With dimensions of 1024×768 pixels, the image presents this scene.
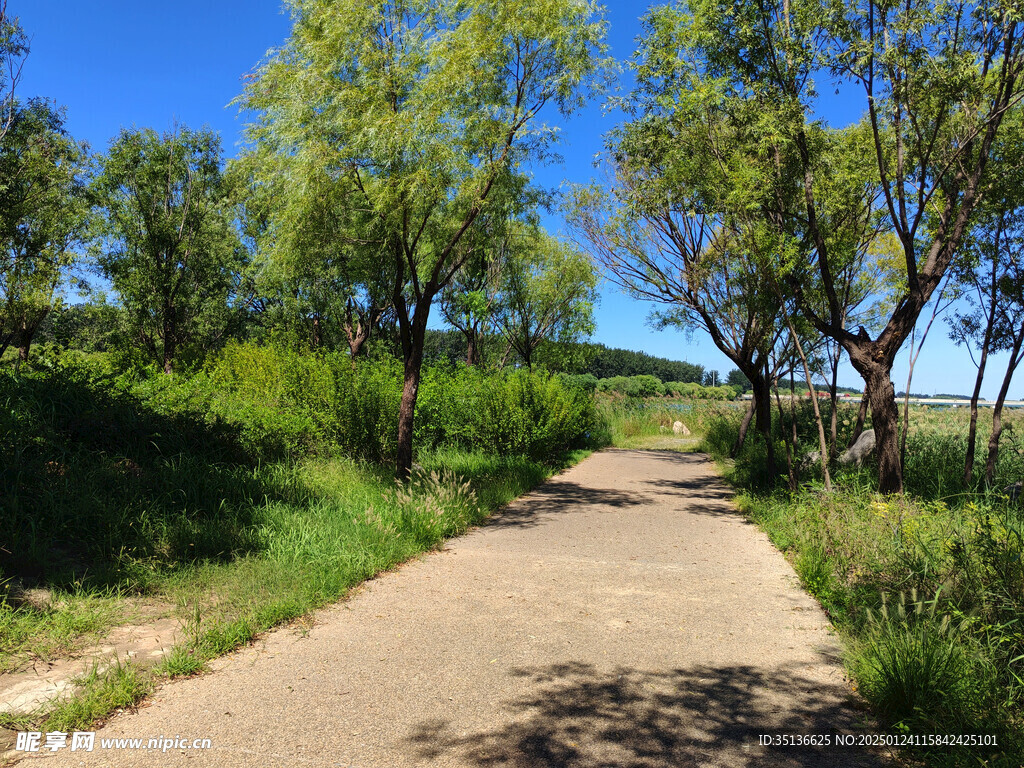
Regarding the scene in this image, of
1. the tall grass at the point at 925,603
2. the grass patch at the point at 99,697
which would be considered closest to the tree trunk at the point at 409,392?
the tall grass at the point at 925,603

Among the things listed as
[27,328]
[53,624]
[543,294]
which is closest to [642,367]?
[543,294]

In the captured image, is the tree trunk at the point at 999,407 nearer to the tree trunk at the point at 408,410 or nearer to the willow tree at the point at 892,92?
the willow tree at the point at 892,92

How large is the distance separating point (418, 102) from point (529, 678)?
22.2 feet

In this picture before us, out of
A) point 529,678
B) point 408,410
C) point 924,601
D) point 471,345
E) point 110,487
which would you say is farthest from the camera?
point 471,345

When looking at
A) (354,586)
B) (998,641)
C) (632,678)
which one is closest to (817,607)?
(998,641)

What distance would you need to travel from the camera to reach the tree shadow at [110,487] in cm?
494

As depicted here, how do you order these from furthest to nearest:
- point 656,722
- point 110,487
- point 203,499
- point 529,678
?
point 203,499 → point 110,487 → point 529,678 → point 656,722

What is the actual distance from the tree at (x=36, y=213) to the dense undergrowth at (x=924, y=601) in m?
13.1

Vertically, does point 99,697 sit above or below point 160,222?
below

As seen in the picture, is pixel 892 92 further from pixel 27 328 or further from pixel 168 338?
pixel 27 328

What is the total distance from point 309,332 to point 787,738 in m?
21.2

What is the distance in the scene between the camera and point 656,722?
124 inches

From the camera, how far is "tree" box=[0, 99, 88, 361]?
12.4m

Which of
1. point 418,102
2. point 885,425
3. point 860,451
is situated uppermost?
point 418,102
